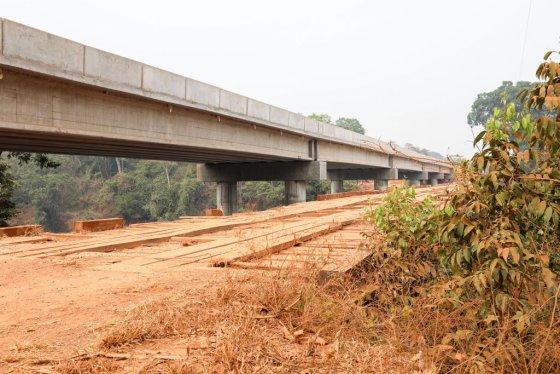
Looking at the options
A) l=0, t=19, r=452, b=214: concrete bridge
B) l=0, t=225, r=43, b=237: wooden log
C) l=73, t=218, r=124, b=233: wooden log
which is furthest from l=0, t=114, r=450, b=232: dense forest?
l=0, t=225, r=43, b=237: wooden log

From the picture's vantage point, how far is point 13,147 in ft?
50.0

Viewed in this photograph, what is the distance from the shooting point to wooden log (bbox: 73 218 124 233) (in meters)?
7.80

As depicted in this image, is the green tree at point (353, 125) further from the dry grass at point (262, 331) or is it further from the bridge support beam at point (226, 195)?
the dry grass at point (262, 331)

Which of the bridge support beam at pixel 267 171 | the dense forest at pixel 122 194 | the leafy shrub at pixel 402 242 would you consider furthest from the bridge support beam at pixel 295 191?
the dense forest at pixel 122 194

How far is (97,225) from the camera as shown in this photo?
26.7 feet

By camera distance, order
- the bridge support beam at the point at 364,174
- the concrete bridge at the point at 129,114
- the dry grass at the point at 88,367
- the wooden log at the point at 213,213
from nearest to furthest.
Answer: the dry grass at the point at 88,367
the concrete bridge at the point at 129,114
the wooden log at the point at 213,213
the bridge support beam at the point at 364,174

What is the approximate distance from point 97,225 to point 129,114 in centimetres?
615

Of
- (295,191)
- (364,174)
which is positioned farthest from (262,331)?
(364,174)

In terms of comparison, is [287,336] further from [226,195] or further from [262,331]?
[226,195]

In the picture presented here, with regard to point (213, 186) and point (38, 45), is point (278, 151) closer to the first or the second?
point (38, 45)

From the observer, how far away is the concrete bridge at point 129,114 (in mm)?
10000

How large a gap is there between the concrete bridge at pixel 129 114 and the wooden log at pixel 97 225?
12.5ft

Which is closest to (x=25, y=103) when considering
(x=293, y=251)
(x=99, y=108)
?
(x=99, y=108)

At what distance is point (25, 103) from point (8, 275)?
298 inches
